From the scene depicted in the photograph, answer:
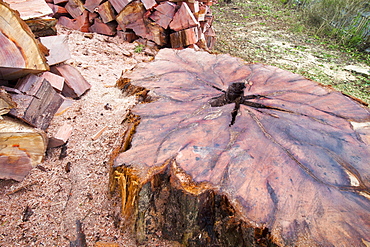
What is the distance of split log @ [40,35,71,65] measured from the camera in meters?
2.31

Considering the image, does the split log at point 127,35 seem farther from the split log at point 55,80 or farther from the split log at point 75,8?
the split log at point 55,80

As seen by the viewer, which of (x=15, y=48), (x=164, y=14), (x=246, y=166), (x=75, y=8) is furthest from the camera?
(x=75, y=8)

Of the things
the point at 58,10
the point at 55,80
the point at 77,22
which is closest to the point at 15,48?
the point at 55,80

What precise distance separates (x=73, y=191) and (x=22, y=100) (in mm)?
811

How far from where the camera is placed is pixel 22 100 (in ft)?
5.81

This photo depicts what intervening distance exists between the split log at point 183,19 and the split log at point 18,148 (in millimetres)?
2853

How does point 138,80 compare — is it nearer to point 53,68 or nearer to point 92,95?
point 92,95

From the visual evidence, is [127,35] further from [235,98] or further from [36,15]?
[235,98]

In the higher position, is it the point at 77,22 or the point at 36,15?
the point at 36,15

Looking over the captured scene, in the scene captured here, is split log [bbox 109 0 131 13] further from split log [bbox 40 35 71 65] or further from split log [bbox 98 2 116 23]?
split log [bbox 40 35 71 65]

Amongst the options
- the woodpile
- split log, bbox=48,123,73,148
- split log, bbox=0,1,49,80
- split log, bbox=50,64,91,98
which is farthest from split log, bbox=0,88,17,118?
split log, bbox=50,64,91,98

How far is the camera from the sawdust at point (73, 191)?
4.31 feet

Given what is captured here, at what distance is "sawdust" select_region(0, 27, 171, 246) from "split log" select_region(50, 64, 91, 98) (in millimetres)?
94

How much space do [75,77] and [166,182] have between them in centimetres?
183
